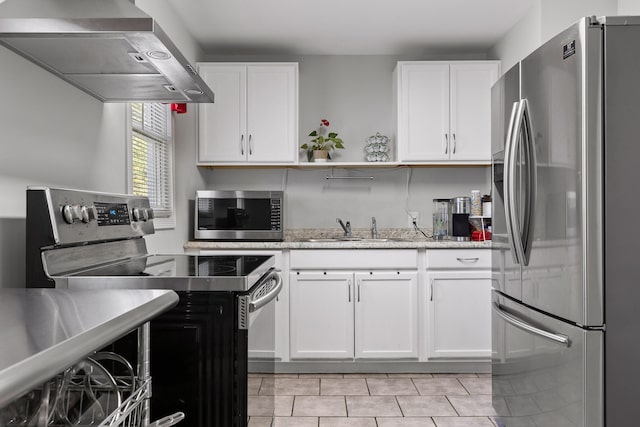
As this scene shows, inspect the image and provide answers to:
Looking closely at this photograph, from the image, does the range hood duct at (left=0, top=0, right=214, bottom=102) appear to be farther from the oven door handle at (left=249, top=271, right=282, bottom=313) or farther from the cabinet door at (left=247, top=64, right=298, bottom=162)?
the cabinet door at (left=247, top=64, right=298, bottom=162)

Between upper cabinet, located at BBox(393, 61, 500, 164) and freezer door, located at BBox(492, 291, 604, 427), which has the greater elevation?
upper cabinet, located at BBox(393, 61, 500, 164)

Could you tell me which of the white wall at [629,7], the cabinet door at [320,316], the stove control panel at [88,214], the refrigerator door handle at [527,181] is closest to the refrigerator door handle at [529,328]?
the refrigerator door handle at [527,181]

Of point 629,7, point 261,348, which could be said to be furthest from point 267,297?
point 629,7

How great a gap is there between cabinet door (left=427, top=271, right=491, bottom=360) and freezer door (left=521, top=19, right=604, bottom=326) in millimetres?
1384

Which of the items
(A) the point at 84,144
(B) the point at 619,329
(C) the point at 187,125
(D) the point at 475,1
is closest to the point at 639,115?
(B) the point at 619,329

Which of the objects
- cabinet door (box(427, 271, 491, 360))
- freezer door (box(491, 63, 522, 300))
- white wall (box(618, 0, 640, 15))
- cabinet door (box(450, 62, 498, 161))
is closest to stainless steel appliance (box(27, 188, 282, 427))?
freezer door (box(491, 63, 522, 300))

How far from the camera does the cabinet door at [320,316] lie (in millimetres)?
3350

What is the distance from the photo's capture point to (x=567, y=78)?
5.62ft

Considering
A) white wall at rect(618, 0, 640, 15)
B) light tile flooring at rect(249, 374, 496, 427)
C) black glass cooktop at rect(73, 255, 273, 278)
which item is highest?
white wall at rect(618, 0, 640, 15)

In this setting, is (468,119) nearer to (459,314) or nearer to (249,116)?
(459,314)

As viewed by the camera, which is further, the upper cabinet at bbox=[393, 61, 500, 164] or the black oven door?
the upper cabinet at bbox=[393, 61, 500, 164]

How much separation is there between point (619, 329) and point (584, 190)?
1.55ft

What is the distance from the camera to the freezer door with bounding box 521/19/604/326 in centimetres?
162

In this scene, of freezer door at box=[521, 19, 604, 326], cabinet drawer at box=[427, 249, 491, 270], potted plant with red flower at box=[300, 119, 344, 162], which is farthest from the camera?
potted plant with red flower at box=[300, 119, 344, 162]
